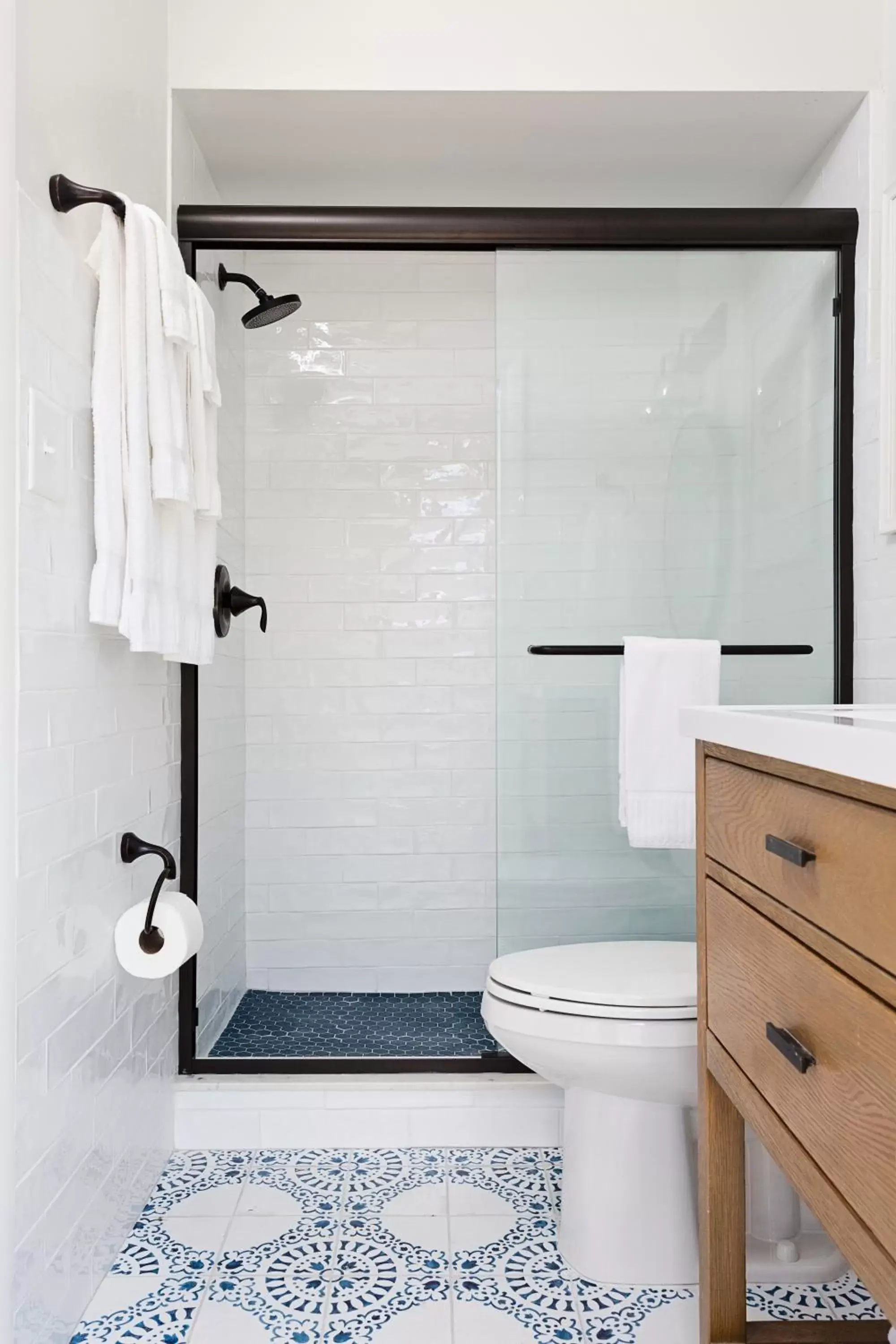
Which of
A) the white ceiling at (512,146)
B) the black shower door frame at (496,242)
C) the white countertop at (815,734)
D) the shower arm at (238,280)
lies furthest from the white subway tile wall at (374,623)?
the white countertop at (815,734)

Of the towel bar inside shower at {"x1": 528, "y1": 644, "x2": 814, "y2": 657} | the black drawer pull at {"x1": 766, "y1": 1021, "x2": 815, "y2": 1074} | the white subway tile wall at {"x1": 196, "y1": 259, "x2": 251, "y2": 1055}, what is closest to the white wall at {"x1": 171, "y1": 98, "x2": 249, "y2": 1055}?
the white subway tile wall at {"x1": 196, "y1": 259, "x2": 251, "y2": 1055}

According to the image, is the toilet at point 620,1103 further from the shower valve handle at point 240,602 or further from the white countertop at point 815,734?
the shower valve handle at point 240,602

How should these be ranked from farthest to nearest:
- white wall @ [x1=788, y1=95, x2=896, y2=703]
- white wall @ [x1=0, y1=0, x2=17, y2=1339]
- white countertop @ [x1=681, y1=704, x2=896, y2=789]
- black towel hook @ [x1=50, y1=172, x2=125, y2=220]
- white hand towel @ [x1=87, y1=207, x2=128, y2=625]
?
white wall @ [x1=788, y1=95, x2=896, y2=703], white hand towel @ [x1=87, y1=207, x2=128, y2=625], black towel hook @ [x1=50, y1=172, x2=125, y2=220], white wall @ [x1=0, y1=0, x2=17, y2=1339], white countertop @ [x1=681, y1=704, x2=896, y2=789]

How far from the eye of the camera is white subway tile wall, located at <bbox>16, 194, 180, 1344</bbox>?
135cm

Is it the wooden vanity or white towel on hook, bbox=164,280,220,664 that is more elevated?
white towel on hook, bbox=164,280,220,664

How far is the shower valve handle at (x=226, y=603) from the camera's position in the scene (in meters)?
2.28

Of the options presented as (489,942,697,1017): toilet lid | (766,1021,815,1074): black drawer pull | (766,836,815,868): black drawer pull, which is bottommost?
(489,942,697,1017): toilet lid

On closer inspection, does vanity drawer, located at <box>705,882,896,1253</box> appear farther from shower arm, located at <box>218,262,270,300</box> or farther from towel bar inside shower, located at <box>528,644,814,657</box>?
shower arm, located at <box>218,262,270,300</box>

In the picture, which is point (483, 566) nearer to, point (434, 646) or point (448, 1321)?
point (434, 646)

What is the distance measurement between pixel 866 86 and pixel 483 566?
4.88 feet

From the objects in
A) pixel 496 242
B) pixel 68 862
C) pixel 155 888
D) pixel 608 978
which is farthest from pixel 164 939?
pixel 496 242

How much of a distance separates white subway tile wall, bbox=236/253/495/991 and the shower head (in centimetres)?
63

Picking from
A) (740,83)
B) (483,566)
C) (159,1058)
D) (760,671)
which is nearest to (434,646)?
(483,566)

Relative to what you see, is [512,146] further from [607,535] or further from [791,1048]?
[791,1048]
